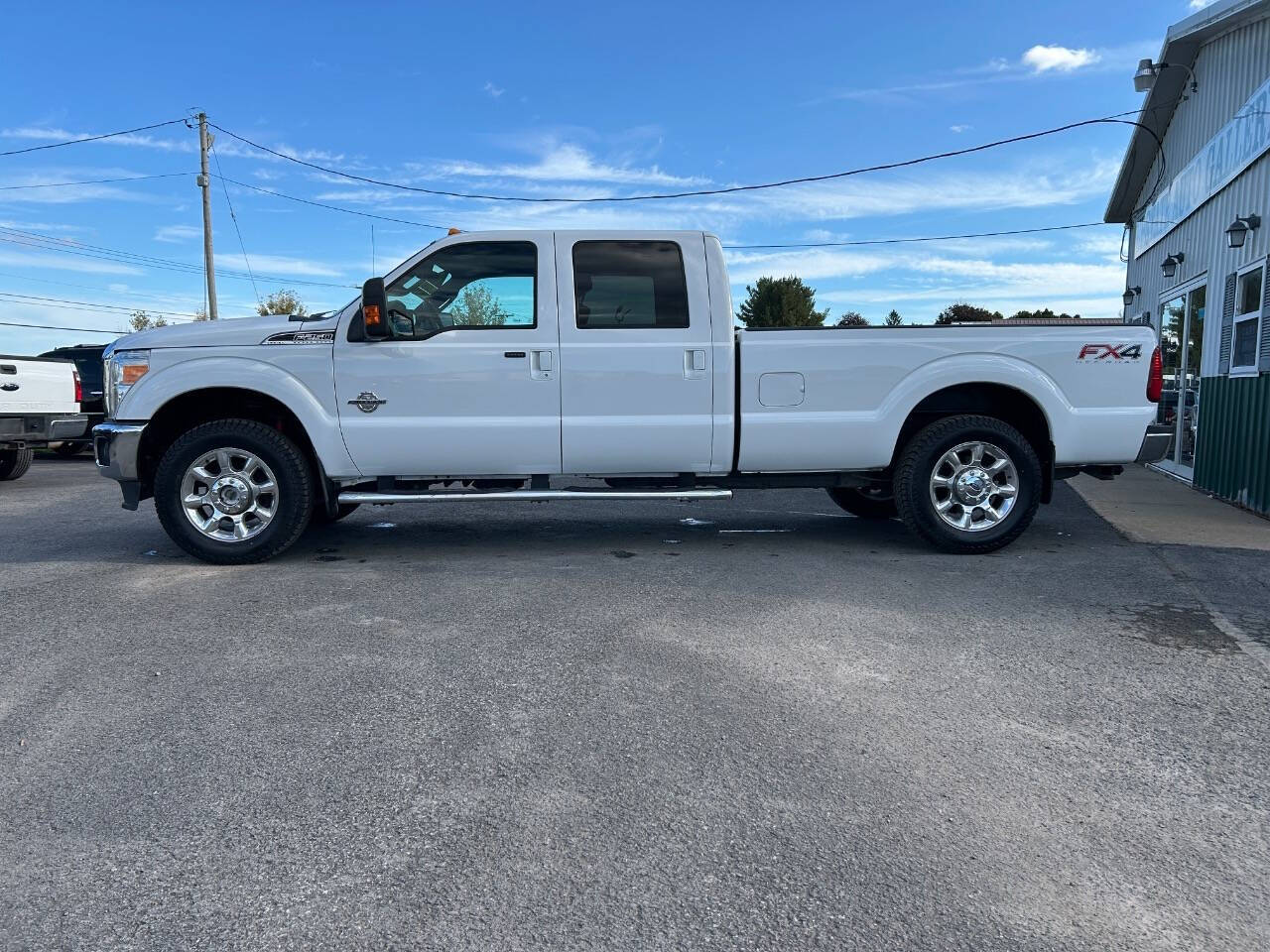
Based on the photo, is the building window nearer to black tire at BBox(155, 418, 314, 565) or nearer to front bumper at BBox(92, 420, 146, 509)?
black tire at BBox(155, 418, 314, 565)

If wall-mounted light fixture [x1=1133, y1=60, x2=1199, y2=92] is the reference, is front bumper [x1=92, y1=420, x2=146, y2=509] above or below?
below

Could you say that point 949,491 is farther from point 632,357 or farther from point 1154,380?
point 632,357

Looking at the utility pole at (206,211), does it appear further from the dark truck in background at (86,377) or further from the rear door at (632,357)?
the rear door at (632,357)

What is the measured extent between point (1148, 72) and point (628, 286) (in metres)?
11.6

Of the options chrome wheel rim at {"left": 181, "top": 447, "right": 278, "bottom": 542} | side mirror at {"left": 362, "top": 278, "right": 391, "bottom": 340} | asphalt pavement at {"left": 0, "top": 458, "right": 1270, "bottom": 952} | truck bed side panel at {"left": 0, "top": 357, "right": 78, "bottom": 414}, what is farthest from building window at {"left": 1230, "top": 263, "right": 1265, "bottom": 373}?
truck bed side panel at {"left": 0, "top": 357, "right": 78, "bottom": 414}

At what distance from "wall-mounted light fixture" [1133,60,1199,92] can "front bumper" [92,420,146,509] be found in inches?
562

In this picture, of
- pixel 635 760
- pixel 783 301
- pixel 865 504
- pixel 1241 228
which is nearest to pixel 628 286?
pixel 865 504

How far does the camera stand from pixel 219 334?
20.5ft

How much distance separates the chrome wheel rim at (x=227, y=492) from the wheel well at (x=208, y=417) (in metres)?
0.31

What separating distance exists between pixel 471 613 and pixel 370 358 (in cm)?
210

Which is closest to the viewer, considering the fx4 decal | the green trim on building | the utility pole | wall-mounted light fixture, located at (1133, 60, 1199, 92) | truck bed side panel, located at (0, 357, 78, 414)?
the fx4 decal

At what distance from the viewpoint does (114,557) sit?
6.70 meters

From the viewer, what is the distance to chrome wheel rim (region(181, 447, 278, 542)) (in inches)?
247

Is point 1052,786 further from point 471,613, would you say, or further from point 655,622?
point 471,613
